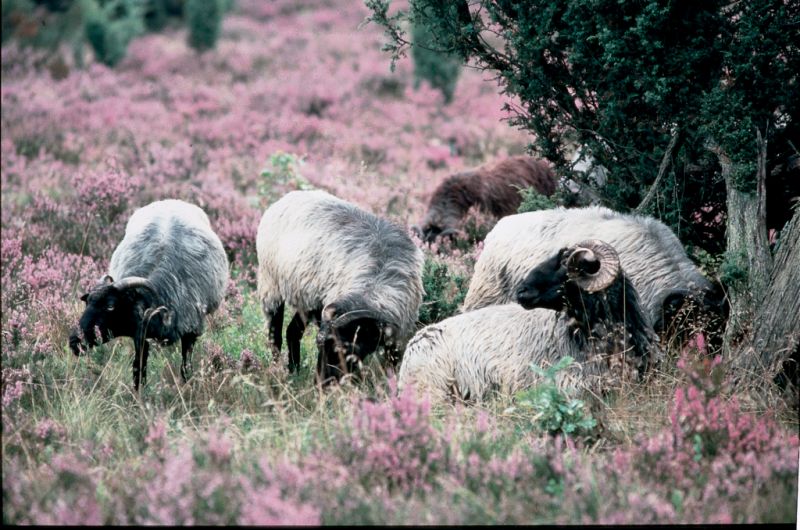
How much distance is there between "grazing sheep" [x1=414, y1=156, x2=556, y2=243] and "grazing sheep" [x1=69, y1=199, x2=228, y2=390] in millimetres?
3756

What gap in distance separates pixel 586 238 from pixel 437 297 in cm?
180

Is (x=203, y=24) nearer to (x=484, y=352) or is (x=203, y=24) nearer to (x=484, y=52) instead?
(x=484, y=52)

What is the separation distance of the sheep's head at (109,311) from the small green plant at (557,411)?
308cm

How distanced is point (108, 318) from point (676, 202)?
15.6 ft

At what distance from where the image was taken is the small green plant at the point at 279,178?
11.8 metres

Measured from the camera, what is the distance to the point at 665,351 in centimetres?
598

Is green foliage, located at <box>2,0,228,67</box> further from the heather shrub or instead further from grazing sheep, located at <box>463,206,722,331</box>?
the heather shrub

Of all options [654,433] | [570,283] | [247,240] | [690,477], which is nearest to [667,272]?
[570,283]

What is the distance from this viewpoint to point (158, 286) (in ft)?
22.3

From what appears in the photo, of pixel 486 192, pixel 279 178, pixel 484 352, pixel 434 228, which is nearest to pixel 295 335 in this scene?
pixel 484 352

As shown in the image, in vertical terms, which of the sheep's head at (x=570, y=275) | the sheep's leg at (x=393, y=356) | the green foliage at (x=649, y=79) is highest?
the green foliage at (x=649, y=79)

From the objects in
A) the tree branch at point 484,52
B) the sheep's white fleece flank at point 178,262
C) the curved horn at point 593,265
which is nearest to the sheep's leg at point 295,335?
the sheep's white fleece flank at point 178,262

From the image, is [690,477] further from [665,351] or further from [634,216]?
[634,216]

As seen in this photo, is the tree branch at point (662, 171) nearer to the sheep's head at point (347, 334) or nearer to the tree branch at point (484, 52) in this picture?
the tree branch at point (484, 52)
